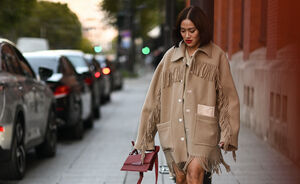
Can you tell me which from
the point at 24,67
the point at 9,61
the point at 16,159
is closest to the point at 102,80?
the point at 24,67

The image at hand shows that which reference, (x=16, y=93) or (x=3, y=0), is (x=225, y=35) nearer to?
(x=3, y=0)

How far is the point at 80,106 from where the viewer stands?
14.0m

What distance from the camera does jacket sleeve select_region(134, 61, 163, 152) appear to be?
5477mm

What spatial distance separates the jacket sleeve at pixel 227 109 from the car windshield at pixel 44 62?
8380 mm

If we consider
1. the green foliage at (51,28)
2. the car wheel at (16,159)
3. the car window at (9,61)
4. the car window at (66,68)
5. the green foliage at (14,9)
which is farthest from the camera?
the green foliage at (51,28)

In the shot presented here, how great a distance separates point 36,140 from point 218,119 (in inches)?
203

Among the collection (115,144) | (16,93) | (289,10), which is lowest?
(115,144)

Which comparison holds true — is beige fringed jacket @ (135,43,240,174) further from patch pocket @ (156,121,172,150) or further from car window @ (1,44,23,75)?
car window @ (1,44,23,75)

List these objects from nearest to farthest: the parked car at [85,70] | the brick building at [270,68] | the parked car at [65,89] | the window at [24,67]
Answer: the window at [24,67], the brick building at [270,68], the parked car at [65,89], the parked car at [85,70]

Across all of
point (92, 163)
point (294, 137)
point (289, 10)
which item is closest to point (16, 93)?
point (92, 163)

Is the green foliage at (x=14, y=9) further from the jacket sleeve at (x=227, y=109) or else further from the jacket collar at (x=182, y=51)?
the jacket sleeve at (x=227, y=109)

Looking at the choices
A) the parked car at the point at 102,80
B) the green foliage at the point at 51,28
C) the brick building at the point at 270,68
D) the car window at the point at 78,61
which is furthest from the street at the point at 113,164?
the green foliage at the point at 51,28

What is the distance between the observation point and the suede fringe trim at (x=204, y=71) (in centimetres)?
535

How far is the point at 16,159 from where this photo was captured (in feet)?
28.1
